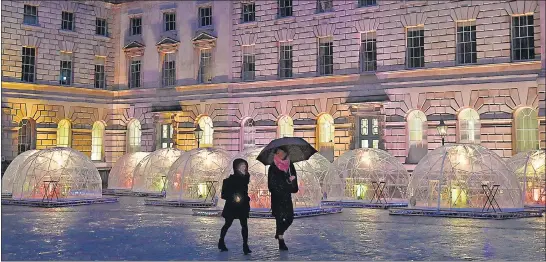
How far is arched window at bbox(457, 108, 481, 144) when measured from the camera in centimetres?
3148

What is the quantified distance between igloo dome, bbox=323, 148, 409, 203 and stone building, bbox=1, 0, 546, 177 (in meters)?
6.21

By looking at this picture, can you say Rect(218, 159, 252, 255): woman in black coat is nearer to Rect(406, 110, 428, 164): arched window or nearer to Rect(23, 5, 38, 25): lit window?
Rect(406, 110, 428, 164): arched window

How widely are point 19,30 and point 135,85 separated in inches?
324

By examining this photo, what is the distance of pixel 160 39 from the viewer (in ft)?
140

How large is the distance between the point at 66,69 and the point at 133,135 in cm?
616

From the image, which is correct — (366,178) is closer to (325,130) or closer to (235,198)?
(325,130)

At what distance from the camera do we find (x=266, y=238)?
14961mm

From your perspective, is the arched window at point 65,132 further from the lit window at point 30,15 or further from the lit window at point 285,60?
the lit window at point 285,60

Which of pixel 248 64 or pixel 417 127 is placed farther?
pixel 248 64

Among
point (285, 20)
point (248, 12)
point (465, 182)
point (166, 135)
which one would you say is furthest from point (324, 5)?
point (465, 182)

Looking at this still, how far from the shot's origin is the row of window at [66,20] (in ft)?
131

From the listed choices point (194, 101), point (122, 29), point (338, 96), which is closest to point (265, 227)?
point (338, 96)

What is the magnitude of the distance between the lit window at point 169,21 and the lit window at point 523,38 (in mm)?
21244

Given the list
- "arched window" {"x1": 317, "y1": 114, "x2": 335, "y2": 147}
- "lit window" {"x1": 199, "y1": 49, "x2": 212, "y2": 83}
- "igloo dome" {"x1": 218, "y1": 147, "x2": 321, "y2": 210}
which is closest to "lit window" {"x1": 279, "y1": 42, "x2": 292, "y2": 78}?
"arched window" {"x1": 317, "y1": 114, "x2": 335, "y2": 147}
